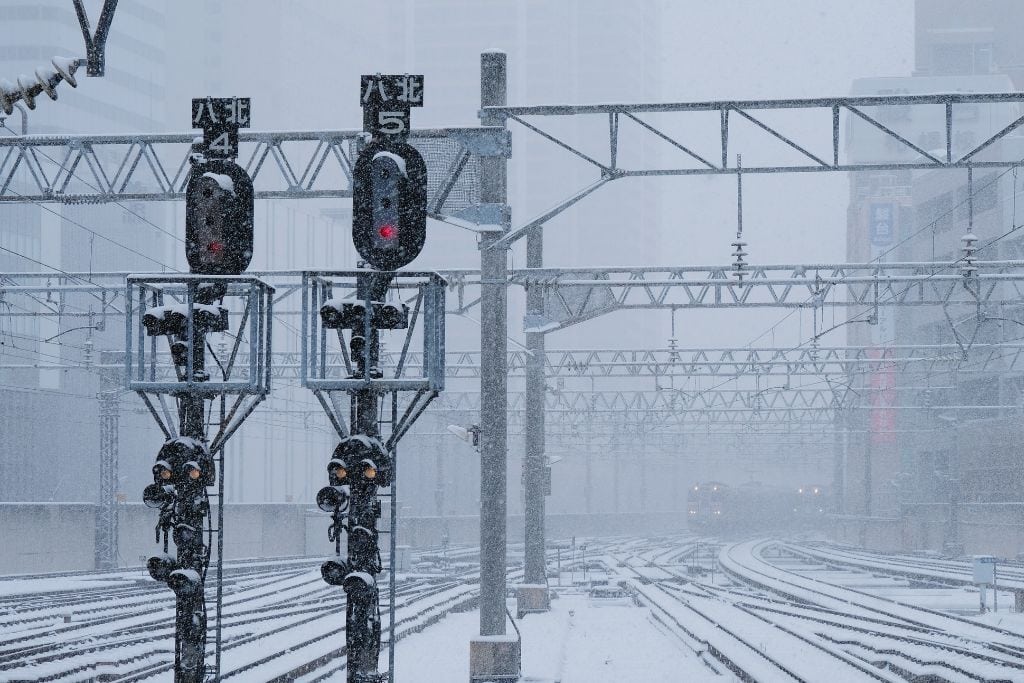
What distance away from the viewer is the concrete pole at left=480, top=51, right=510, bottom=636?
1593cm

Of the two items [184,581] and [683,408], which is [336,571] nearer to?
[184,581]

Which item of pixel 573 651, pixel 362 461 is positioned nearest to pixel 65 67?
pixel 362 461

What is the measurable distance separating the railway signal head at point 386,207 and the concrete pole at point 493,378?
5908mm

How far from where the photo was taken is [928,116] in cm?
10075

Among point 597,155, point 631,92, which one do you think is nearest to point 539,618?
point 597,155

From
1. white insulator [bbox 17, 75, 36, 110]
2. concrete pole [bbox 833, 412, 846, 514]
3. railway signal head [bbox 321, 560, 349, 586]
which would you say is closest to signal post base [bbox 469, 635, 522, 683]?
railway signal head [bbox 321, 560, 349, 586]

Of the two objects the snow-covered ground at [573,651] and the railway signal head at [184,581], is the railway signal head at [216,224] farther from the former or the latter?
the snow-covered ground at [573,651]

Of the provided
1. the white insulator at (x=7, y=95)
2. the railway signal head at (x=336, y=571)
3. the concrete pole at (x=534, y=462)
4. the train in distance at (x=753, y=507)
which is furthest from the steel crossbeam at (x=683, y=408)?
the railway signal head at (x=336, y=571)

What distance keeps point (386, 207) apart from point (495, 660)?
7.54m

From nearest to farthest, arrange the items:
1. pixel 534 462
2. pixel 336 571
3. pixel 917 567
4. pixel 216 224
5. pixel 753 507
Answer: pixel 336 571
pixel 216 224
pixel 534 462
pixel 917 567
pixel 753 507

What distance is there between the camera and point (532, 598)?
87.0 feet

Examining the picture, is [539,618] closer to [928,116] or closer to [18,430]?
[18,430]

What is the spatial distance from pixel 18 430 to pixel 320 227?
46927 mm

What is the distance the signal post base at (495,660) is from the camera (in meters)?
15.7
